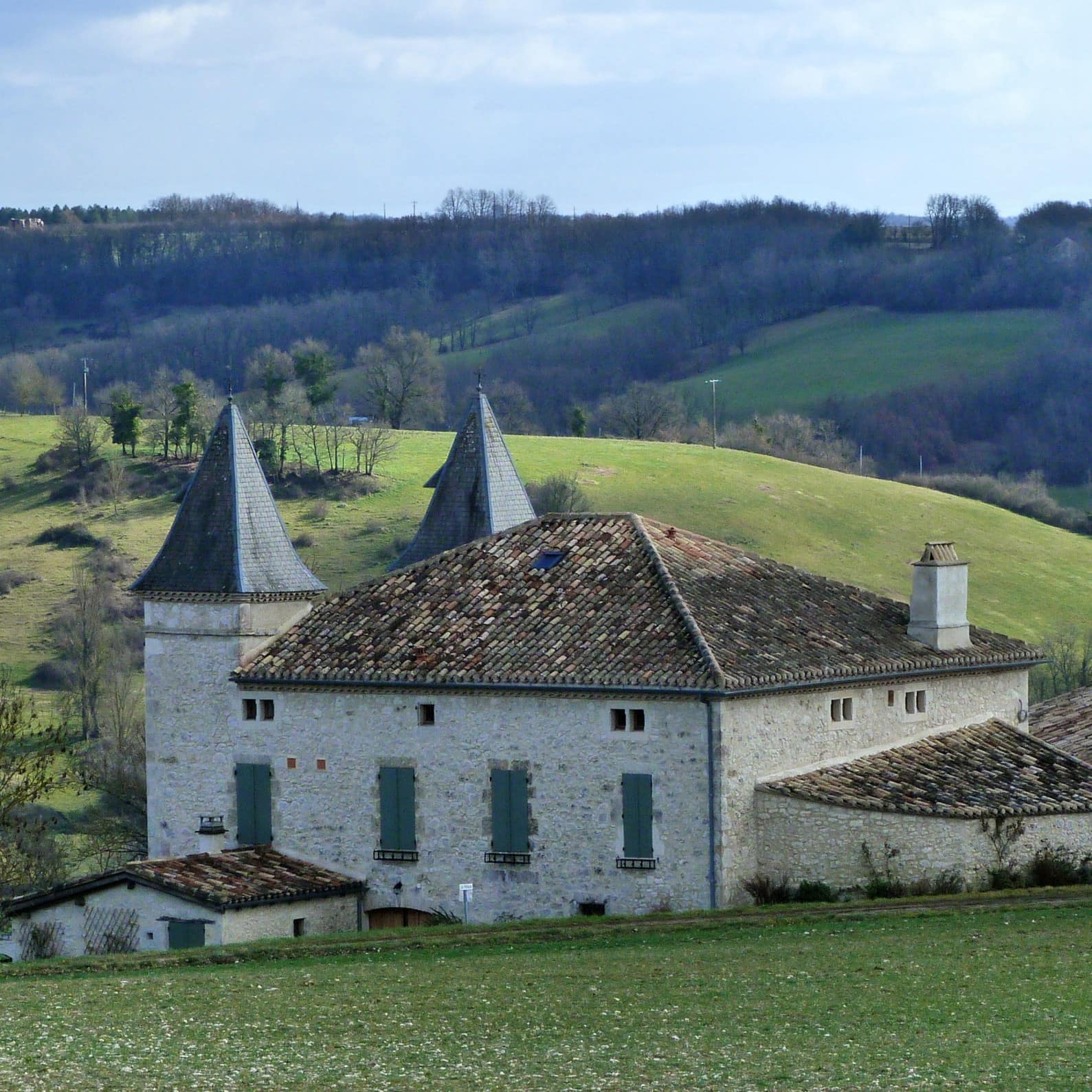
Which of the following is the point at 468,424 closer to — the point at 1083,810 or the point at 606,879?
the point at 606,879

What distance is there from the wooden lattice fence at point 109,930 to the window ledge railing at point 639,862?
313 inches

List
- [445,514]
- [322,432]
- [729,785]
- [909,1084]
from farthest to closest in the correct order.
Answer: [322,432]
[445,514]
[729,785]
[909,1084]

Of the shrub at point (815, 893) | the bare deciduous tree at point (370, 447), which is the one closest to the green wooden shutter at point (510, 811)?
the shrub at point (815, 893)

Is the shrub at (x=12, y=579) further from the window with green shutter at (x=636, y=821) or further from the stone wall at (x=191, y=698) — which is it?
the window with green shutter at (x=636, y=821)

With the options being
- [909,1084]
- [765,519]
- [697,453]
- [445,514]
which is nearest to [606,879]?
[445,514]

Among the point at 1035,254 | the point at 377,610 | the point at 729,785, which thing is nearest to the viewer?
the point at 729,785

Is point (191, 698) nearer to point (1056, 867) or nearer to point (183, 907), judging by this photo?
point (183, 907)

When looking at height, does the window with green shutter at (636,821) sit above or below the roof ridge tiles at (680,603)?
below

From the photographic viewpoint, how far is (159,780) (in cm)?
3834

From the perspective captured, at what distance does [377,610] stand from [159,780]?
515 cm

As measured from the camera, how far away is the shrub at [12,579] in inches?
3755

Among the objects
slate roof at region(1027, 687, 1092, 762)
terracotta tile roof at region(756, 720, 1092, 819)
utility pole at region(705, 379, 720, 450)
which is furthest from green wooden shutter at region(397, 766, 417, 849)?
utility pole at region(705, 379, 720, 450)

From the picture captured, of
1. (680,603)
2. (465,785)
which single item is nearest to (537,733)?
(465,785)

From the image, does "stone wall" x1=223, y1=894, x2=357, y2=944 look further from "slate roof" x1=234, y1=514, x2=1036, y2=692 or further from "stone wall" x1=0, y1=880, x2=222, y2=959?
"slate roof" x1=234, y1=514, x2=1036, y2=692
